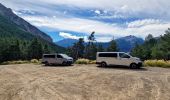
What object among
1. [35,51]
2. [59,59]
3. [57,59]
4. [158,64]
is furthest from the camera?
[35,51]

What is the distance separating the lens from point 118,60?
40500mm

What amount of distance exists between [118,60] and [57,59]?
32.6 ft

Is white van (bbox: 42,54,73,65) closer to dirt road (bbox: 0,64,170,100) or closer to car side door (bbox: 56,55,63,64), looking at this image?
car side door (bbox: 56,55,63,64)

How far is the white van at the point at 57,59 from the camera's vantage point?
46031 mm

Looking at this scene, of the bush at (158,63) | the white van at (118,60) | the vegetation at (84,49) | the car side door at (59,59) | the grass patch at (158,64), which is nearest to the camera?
the white van at (118,60)

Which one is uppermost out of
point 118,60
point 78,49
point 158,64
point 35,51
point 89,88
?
point 78,49

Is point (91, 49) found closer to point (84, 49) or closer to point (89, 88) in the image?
point (84, 49)

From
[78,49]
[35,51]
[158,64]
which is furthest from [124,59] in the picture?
[78,49]

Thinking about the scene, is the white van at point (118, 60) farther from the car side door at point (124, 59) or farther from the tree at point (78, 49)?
the tree at point (78, 49)

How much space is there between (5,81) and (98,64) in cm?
1810

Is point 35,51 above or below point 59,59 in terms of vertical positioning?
above

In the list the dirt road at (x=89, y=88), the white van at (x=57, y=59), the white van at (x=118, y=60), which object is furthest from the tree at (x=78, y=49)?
the dirt road at (x=89, y=88)

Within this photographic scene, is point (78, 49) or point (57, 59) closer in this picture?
point (57, 59)

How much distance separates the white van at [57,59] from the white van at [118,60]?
17.3 ft
